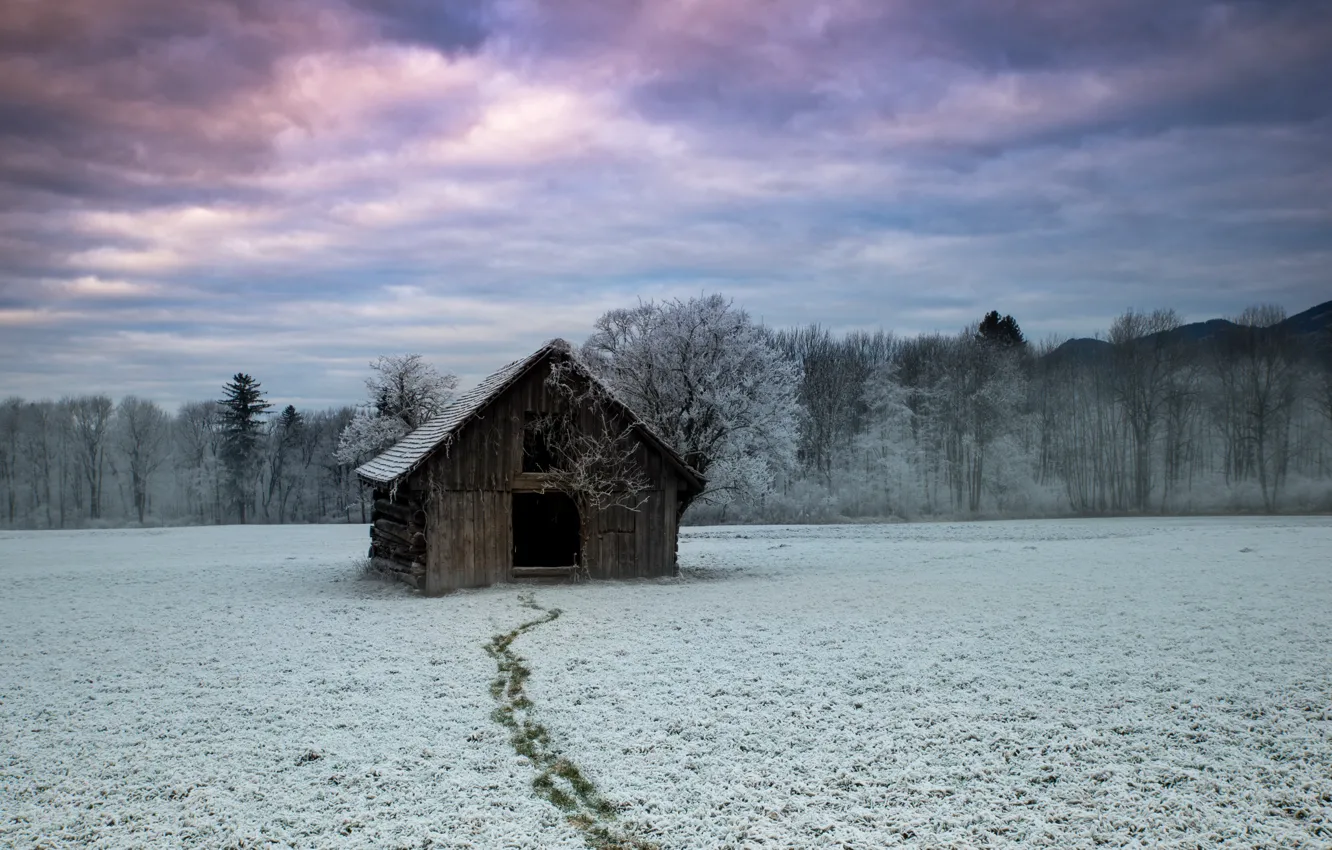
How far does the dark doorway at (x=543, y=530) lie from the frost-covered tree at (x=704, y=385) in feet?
15.3

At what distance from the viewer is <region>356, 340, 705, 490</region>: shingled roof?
23719mm

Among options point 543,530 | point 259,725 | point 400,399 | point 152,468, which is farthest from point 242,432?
point 259,725

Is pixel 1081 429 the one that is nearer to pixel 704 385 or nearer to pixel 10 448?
pixel 704 385

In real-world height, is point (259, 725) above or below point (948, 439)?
below

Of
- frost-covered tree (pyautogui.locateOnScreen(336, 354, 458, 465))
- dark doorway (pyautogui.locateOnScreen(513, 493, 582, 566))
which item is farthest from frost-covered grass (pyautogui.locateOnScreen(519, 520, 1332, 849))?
frost-covered tree (pyautogui.locateOnScreen(336, 354, 458, 465))

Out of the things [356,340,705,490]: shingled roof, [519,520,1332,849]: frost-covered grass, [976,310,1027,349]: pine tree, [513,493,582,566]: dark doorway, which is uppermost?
[976,310,1027,349]: pine tree

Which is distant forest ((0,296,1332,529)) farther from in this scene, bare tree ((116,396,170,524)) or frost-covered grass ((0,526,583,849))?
frost-covered grass ((0,526,583,849))

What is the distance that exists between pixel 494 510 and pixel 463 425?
2.56 meters

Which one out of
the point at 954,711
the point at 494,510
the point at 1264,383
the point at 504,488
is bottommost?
the point at 954,711

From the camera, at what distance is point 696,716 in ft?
39.0

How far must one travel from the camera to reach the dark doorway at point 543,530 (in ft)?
105

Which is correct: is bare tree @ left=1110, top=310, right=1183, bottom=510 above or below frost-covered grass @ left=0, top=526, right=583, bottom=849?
above

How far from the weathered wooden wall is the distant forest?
1145 inches

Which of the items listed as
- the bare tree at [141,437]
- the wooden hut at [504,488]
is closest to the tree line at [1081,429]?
the wooden hut at [504,488]
